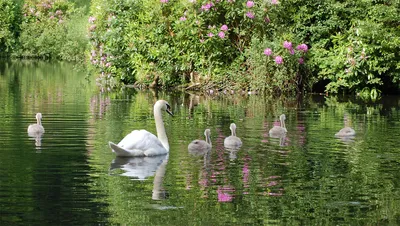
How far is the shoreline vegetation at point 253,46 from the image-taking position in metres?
32.2

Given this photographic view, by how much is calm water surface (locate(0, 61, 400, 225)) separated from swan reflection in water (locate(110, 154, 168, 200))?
0.6 inches

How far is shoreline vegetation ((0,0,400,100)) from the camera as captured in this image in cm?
3216

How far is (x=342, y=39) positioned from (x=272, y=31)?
2.69m

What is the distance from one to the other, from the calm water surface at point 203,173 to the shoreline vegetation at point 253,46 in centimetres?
855

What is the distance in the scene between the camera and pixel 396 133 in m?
19.3

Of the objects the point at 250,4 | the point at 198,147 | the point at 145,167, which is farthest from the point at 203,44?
the point at 145,167

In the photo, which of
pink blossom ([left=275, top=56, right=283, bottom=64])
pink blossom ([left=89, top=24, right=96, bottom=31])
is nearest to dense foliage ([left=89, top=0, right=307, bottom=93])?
pink blossom ([left=275, top=56, right=283, bottom=64])

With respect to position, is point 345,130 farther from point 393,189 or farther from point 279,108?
point 279,108

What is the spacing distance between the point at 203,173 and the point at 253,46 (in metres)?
19.7

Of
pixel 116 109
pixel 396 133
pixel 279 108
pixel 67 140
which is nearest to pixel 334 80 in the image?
pixel 279 108

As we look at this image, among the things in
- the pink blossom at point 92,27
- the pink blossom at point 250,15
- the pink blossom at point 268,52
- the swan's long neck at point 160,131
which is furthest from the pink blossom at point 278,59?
the swan's long neck at point 160,131

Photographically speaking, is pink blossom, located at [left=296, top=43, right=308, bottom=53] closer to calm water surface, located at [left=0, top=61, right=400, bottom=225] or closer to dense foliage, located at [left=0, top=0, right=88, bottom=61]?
calm water surface, located at [left=0, top=61, right=400, bottom=225]

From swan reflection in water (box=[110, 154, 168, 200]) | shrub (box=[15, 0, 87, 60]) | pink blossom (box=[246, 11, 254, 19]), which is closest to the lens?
swan reflection in water (box=[110, 154, 168, 200])

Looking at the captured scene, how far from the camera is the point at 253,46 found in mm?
32719
